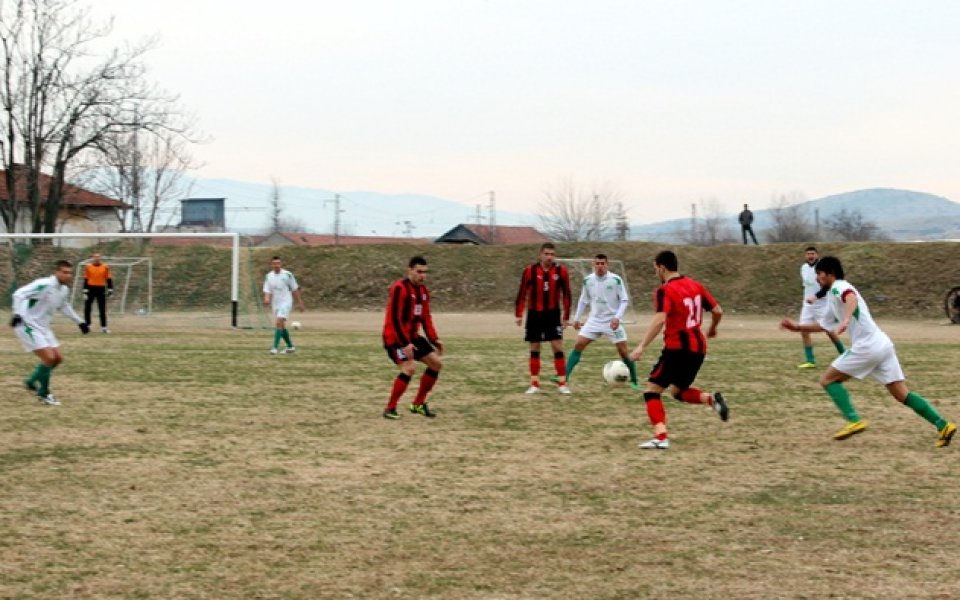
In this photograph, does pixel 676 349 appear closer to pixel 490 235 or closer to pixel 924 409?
pixel 924 409

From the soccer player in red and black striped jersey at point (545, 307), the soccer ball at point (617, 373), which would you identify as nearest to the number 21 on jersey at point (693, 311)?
the soccer player in red and black striped jersey at point (545, 307)

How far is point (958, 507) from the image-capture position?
8.03m

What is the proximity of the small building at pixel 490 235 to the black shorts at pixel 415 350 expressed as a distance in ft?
212

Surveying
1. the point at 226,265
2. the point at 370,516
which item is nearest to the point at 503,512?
the point at 370,516

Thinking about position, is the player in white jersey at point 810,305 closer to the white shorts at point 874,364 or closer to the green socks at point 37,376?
the white shorts at point 874,364

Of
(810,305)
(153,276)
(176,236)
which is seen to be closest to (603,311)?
(810,305)

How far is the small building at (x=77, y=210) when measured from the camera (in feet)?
161

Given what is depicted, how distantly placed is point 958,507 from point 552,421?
5034mm

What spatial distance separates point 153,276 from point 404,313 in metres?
24.2

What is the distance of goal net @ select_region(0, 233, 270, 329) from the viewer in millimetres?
31922

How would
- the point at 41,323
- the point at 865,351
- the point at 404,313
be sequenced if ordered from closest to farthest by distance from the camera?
the point at 865,351 → the point at 404,313 → the point at 41,323

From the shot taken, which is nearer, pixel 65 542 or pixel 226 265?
pixel 65 542

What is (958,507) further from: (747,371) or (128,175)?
(128,175)

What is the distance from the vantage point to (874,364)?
10383 mm
